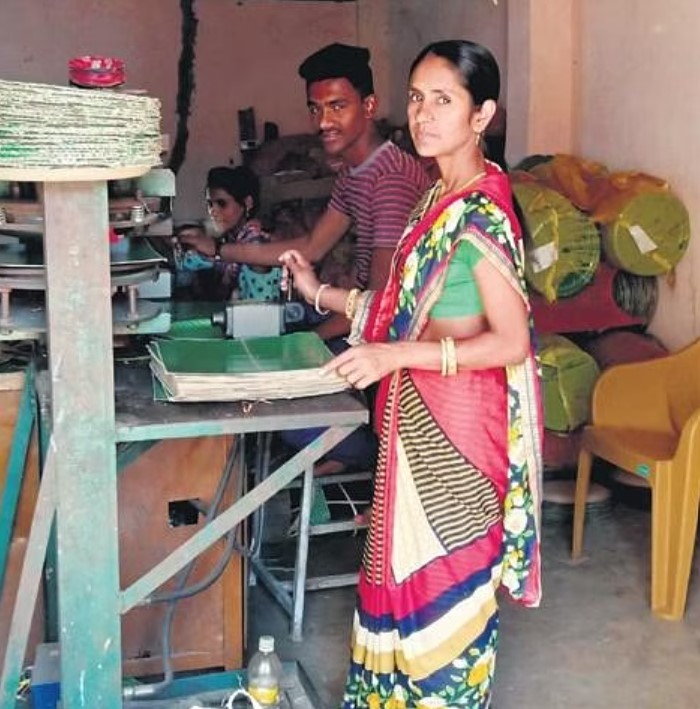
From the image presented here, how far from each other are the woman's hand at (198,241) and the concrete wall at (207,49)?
4249 mm

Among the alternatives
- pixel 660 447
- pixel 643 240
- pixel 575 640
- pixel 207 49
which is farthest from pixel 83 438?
pixel 207 49

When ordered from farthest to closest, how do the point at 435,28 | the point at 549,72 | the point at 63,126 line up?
the point at 435,28 < the point at 549,72 < the point at 63,126

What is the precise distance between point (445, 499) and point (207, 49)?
6028mm

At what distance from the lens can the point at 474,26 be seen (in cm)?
646

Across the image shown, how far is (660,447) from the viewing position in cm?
364

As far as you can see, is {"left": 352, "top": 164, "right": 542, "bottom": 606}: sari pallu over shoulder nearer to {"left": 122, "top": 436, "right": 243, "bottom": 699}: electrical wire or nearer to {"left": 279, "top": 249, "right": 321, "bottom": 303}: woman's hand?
{"left": 279, "top": 249, "right": 321, "bottom": 303}: woman's hand

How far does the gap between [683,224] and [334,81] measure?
1.51m

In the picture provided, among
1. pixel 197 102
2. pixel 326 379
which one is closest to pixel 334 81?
pixel 326 379

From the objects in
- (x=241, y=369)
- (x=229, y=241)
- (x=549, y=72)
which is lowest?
(x=241, y=369)

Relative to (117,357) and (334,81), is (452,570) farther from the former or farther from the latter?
(334,81)

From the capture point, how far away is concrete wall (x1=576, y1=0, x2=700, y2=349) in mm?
4270

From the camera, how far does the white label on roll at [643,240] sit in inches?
167

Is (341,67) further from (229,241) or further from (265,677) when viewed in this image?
(265,677)

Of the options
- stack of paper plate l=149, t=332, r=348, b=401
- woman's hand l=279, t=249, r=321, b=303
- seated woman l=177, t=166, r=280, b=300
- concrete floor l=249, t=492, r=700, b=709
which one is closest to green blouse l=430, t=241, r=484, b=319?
stack of paper plate l=149, t=332, r=348, b=401
